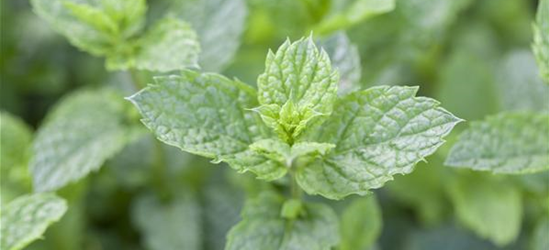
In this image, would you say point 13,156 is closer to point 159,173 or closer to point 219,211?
point 159,173

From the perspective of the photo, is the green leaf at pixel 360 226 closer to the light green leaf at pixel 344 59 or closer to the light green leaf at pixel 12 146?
the light green leaf at pixel 344 59

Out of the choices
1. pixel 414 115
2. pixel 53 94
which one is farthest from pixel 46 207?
pixel 53 94

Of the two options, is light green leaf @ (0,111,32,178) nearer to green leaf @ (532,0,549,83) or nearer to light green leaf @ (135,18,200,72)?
light green leaf @ (135,18,200,72)

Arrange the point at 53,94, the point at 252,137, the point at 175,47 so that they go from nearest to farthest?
the point at 252,137 → the point at 175,47 → the point at 53,94

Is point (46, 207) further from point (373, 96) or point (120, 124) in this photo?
point (373, 96)

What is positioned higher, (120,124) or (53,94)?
(53,94)

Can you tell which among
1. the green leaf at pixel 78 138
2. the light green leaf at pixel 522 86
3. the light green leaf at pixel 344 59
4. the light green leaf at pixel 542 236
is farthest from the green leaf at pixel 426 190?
the green leaf at pixel 78 138

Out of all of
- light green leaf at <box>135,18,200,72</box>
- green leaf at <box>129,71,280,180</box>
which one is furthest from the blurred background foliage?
green leaf at <box>129,71,280,180</box>
